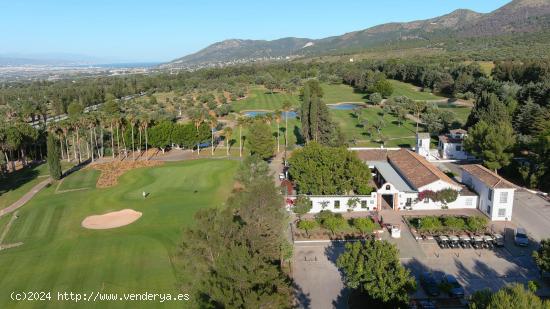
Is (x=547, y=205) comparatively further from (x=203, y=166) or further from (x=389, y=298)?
(x=203, y=166)

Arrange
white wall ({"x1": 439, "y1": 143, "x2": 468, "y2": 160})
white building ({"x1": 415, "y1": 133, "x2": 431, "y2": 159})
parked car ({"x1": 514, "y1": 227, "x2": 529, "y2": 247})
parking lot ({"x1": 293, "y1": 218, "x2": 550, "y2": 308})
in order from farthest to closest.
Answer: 1. white wall ({"x1": 439, "y1": 143, "x2": 468, "y2": 160})
2. white building ({"x1": 415, "y1": 133, "x2": 431, "y2": 159})
3. parked car ({"x1": 514, "y1": 227, "x2": 529, "y2": 247})
4. parking lot ({"x1": 293, "y1": 218, "x2": 550, "y2": 308})

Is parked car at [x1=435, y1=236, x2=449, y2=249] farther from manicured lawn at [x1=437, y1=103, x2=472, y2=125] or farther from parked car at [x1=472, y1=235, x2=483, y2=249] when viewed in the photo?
manicured lawn at [x1=437, y1=103, x2=472, y2=125]

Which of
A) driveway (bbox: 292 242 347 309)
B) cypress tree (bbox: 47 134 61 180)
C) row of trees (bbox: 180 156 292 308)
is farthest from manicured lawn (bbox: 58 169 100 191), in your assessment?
row of trees (bbox: 180 156 292 308)

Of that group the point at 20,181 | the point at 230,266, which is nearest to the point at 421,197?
the point at 230,266

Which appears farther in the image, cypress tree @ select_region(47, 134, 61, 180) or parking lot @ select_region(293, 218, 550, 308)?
cypress tree @ select_region(47, 134, 61, 180)

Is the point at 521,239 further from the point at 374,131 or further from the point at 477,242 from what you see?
the point at 374,131

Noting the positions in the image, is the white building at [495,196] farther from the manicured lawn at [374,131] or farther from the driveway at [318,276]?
the manicured lawn at [374,131]

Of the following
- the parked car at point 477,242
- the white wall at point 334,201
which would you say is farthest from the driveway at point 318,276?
the parked car at point 477,242
